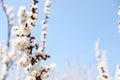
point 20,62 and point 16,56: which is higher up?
point 16,56

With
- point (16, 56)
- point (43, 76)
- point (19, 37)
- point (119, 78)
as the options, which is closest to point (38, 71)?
point (43, 76)

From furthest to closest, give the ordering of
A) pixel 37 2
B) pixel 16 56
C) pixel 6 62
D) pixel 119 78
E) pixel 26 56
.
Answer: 1. pixel 16 56
2. pixel 6 62
3. pixel 119 78
4. pixel 37 2
5. pixel 26 56

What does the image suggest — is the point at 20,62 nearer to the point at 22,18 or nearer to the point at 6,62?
the point at 22,18

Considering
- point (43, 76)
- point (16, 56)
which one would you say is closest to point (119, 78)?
point (43, 76)

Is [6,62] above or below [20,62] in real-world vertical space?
above

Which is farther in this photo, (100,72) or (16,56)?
(16,56)

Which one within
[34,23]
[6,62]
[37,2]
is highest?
[6,62]

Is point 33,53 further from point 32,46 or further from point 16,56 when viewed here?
point 16,56

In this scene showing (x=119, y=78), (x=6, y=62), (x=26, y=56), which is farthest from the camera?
(x=6, y=62)

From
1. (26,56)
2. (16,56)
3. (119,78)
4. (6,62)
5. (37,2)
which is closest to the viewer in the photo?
(26,56)
